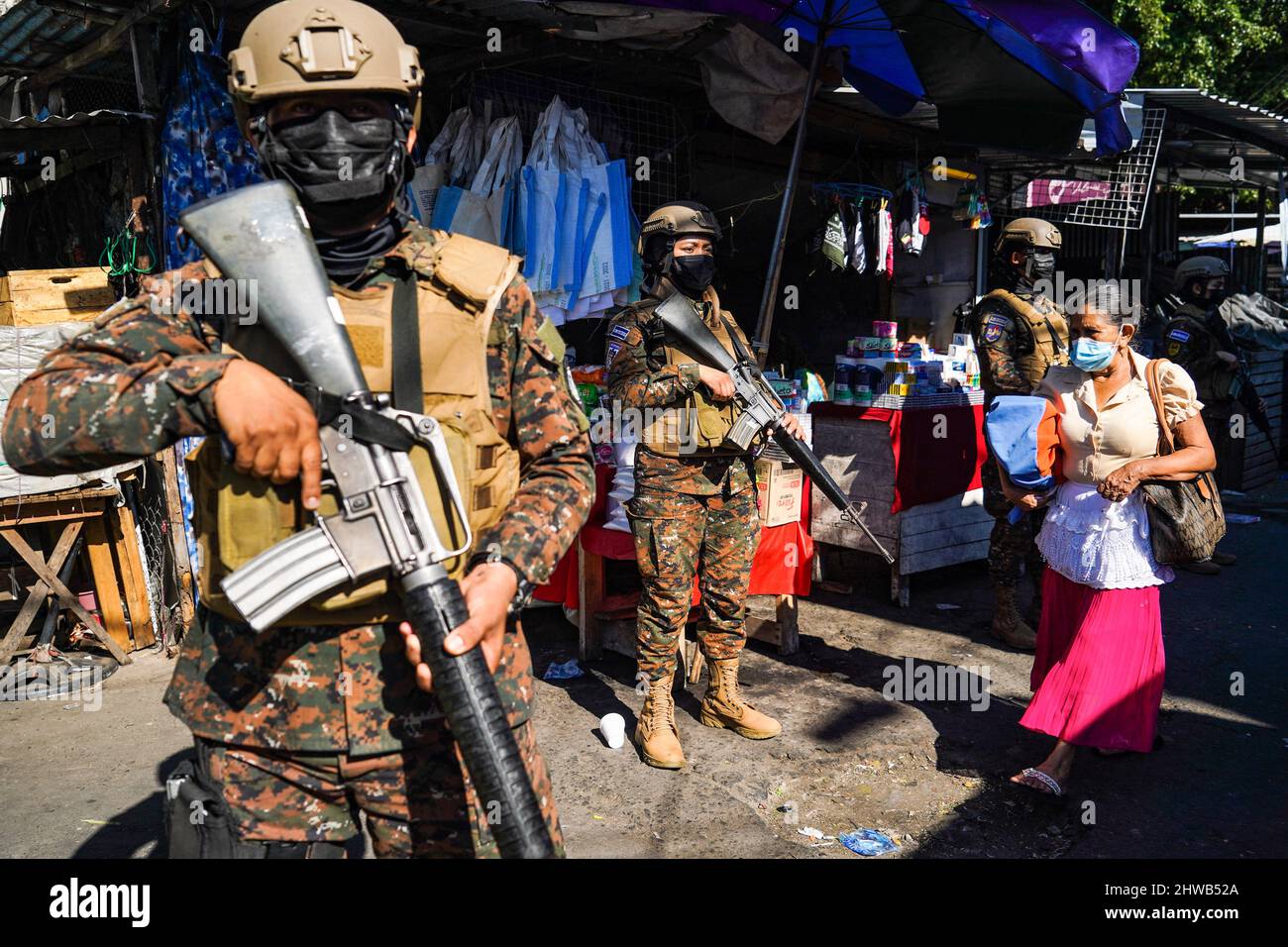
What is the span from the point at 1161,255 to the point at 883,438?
30.3 feet

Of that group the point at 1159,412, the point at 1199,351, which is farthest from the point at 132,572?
the point at 1199,351

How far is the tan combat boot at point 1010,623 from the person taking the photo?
5227mm

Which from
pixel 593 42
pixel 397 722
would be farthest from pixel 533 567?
pixel 593 42

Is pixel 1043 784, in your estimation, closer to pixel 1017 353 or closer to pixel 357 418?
→ pixel 1017 353

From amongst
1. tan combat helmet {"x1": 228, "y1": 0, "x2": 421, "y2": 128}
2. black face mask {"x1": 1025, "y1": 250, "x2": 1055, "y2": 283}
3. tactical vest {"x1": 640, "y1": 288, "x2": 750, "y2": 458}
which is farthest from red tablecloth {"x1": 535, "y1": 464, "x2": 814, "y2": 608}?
tan combat helmet {"x1": 228, "y1": 0, "x2": 421, "y2": 128}

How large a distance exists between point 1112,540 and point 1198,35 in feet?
46.6

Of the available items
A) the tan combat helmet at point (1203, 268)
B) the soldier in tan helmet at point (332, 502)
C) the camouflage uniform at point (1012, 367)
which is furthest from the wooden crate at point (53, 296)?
the tan combat helmet at point (1203, 268)

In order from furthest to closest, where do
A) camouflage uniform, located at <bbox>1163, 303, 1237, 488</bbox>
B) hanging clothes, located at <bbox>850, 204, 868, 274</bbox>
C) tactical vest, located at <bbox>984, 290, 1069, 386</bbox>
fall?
camouflage uniform, located at <bbox>1163, 303, 1237, 488</bbox>, hanging clothes, located at <bbox>850, 204, 868, 274</bbox>, tactical vest, located at <bbox>984, 290, 1069, 386</bbox>

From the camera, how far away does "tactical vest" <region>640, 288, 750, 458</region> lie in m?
3.87

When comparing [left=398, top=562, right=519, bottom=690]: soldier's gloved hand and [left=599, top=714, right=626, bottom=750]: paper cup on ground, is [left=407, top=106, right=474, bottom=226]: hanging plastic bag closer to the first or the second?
[left=599, top=714, right=626, bottom=750]: paper cup on ground

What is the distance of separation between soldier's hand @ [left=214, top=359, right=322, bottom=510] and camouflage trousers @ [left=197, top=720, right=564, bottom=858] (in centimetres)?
50

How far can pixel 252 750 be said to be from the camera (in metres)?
1.61

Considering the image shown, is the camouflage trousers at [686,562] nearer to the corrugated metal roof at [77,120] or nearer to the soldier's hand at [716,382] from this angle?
the soldier's hand at [716,382]

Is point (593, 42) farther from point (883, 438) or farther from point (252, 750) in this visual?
point (252, 750)
